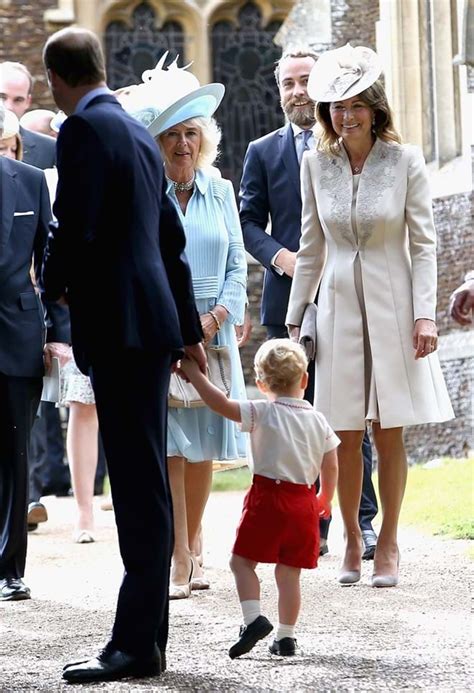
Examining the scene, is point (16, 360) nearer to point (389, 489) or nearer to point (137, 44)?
point (389, 489)

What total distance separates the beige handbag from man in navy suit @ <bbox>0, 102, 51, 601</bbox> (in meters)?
0.61

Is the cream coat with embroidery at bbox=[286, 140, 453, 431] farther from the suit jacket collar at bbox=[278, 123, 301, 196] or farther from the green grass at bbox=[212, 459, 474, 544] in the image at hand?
the green grass at bbox=[212, 459, 474, 544]

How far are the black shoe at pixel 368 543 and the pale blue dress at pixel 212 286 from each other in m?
1.12

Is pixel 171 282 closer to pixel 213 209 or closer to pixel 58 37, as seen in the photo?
pixel 58 37

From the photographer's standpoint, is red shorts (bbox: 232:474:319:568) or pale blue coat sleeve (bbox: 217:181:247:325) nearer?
red shorts (bbox: 232:474:319:568)

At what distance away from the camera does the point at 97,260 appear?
4648mm

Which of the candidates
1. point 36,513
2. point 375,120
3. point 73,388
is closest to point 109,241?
point 375,120

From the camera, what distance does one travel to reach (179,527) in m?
6.62

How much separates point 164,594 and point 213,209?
2638 millimetres

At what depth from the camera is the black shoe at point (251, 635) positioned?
4848mm

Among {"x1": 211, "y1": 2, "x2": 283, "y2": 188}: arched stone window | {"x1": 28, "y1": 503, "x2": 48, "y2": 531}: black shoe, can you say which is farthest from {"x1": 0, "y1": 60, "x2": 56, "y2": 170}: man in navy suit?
{"x1": 211, "y1": 2, "x2": 283, "y2": 188}: arched stone window

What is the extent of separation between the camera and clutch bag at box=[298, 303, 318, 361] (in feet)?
22.5

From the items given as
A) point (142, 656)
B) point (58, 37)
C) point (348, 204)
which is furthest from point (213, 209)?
point (142, 656)

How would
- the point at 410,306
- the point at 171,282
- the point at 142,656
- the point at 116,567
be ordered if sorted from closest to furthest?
the point at 142,656 → the point at 171,282 → the point at 410,306 → the point at 116,567
